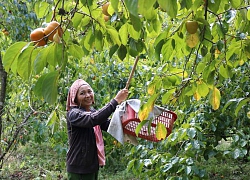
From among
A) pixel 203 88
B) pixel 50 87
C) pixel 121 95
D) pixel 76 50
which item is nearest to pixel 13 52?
pixel 50 87

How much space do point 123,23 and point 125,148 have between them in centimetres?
305

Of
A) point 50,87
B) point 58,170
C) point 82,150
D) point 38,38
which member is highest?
point 38,38

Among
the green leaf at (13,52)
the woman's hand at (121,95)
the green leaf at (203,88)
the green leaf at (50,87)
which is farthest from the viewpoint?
the woman's hand at (121,95)

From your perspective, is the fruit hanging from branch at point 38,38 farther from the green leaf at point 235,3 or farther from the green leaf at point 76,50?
the green leaf at point 235,3

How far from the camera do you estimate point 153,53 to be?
1888 mm

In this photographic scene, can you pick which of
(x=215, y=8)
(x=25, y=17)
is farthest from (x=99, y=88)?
(x=215, y=8)

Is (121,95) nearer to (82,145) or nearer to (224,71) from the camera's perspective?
(82,145)

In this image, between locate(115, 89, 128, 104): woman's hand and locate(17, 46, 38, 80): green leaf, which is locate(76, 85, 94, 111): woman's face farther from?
locate(17, 46, 38, 80): green leaf

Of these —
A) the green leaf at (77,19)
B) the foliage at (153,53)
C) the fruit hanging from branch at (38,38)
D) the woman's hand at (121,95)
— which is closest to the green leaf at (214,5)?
the foliage at (153,53)

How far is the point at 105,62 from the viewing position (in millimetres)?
4020

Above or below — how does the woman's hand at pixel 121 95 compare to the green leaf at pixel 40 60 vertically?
below

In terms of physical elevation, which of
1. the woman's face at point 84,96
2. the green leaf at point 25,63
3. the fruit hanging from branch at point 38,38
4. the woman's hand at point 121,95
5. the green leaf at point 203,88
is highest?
the fruit hanging from branch at point 38,38

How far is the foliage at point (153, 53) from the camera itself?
0.89 meters

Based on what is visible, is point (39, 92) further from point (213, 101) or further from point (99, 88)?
point (99, 88)
